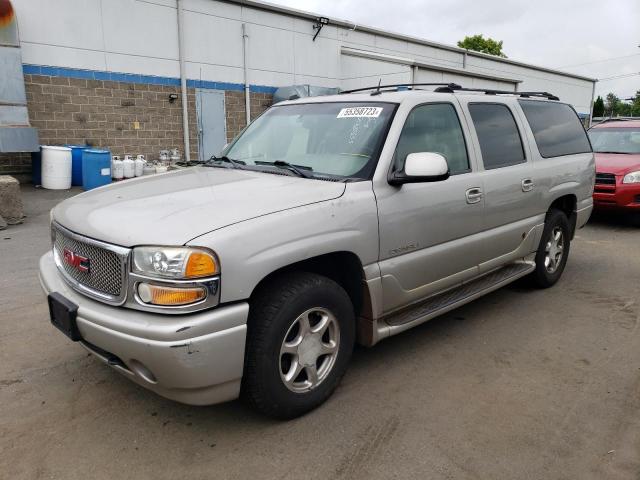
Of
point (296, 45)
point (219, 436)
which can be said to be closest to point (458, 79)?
point (296, 45)

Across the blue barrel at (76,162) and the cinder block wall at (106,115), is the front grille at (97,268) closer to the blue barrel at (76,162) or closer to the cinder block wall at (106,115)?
the blue barrel at (76,162)

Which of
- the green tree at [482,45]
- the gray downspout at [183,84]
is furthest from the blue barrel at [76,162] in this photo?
the green tree at [482,45]

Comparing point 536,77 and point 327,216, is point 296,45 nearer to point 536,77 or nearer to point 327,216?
point 327,216

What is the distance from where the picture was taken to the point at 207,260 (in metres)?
2.29

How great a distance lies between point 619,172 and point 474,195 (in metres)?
5.86

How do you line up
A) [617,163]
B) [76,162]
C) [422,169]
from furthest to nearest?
[76,162] < [617,163] < [422,169]

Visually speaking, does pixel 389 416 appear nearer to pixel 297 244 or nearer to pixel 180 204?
pixel 297 244

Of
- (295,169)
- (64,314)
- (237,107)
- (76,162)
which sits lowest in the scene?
(64,314)

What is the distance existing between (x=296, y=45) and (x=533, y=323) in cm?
1334

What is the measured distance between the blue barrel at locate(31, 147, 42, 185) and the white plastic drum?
0.92 ft

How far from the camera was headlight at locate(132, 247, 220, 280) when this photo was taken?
2279mm

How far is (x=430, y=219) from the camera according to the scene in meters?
3.39

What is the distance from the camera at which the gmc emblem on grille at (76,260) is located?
8.71ft

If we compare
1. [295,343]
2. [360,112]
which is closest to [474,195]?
[360,112]
